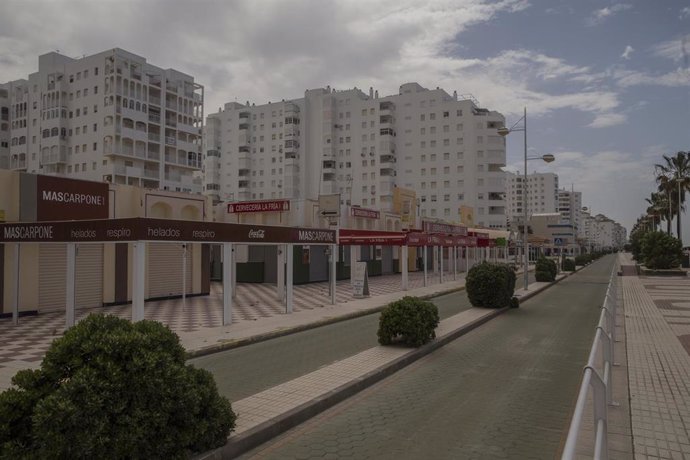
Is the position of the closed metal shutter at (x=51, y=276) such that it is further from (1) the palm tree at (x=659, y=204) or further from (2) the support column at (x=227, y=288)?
(1) the palm tree at (x=659, y=204)

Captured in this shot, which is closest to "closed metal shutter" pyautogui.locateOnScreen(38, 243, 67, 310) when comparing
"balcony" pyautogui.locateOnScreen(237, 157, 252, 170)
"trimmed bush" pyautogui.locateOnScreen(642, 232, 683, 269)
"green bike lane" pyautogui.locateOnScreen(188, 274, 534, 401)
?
"green bike lane" pyautogui.locateOnScreen(188, 274, 534, 401)

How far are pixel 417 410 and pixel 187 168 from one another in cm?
7590

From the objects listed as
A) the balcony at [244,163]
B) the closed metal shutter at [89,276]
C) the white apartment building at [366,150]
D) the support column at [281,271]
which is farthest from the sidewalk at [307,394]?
the balcony at [244,163]

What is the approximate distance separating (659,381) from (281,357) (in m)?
7.50

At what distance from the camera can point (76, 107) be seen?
70562mm

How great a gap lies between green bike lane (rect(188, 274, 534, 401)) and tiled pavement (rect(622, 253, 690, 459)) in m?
5.66

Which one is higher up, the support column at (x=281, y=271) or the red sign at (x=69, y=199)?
the red sign at (x=69, y=199)

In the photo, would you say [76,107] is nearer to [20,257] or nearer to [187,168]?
[187,168]

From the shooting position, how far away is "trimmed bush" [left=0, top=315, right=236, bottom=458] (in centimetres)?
449

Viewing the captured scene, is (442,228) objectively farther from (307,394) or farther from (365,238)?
(307,394)

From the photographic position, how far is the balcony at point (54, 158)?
229 ft

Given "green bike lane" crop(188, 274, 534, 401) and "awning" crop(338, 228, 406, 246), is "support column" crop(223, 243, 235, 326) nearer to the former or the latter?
"green bike lane" crop(188, 274, 534, 401)

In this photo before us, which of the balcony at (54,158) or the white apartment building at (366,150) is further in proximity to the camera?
the white apartment building at (366,150)

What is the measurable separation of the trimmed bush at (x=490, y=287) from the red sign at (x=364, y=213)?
1860 cm
